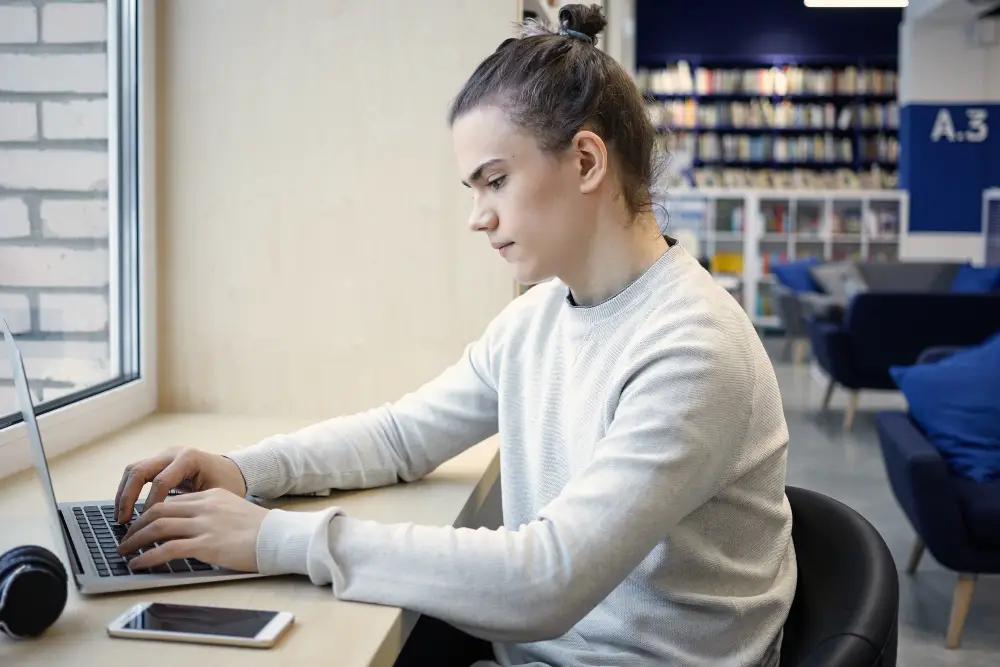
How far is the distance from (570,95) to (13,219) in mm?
1009

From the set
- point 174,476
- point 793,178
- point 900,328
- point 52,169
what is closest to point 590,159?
point 174,476

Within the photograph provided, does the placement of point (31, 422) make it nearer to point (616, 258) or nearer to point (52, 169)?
point (616, 258)

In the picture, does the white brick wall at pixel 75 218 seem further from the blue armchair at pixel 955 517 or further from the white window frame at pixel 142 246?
the blue armchair at pixel 955 517

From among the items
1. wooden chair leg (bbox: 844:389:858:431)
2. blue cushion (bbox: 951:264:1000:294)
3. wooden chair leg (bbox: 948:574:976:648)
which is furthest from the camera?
blue cushion (bbox: 951:264:1000:294)

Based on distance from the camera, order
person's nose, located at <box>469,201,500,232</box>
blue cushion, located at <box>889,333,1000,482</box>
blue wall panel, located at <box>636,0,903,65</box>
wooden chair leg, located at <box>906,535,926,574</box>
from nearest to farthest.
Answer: person's nose, located at <box>469,201,500,232</box>, blue cushion, located at <box>889,333,1000,482</box>, wooden chair leg, located at <box>906,535,926,574</box>, blue wall panel, located at <box>636,0,903,65</box>

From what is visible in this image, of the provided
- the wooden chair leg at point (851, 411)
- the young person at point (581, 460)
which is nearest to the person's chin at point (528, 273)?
the young person at point (581, 460)

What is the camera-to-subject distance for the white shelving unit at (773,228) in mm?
10898

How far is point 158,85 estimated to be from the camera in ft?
6.76

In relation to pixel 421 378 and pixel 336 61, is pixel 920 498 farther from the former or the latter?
pixel 336 61

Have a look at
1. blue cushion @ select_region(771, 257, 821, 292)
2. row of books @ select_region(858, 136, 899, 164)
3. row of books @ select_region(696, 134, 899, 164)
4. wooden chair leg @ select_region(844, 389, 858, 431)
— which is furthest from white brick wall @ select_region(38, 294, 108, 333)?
row of books @ select_region(858, 136, 899, 164)

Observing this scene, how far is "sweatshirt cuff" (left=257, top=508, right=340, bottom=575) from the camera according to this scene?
1.10m

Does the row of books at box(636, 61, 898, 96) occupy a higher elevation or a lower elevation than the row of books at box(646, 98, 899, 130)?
higher

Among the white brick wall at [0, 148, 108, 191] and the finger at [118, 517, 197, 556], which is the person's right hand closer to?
the finger at [118, 517, 197, 556]

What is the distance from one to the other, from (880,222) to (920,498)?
8.78 meters
